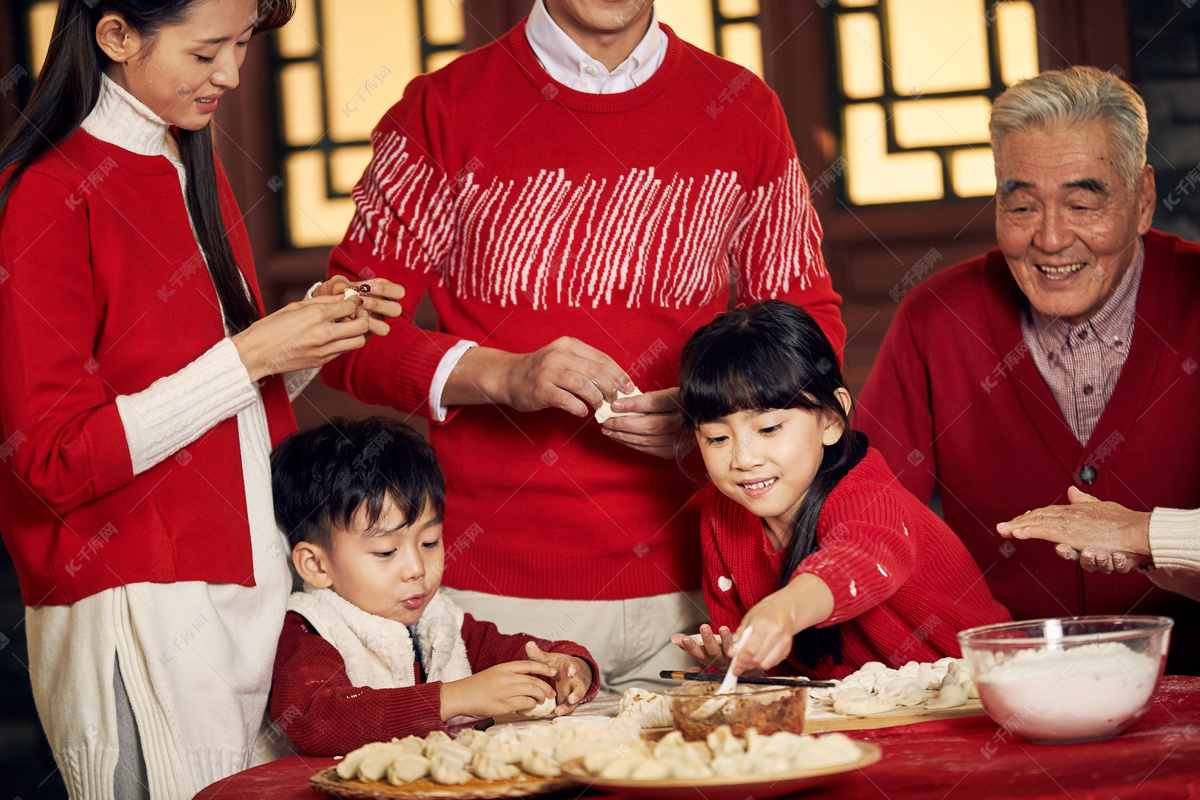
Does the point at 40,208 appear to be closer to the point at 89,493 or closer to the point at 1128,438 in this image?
the point at 89,493

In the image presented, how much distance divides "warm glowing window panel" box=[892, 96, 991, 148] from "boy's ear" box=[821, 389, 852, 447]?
85.3 inches

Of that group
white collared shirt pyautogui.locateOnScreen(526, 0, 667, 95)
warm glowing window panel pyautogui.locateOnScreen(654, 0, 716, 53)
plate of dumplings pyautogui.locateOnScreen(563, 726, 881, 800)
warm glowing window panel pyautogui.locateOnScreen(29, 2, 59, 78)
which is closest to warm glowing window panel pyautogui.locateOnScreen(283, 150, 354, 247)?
warm glowing window panel pyautogui.locateOnScreen(29, 2, 59, 78)

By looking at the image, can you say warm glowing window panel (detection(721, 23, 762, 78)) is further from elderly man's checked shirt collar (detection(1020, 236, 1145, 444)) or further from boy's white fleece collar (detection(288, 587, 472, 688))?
boy's white fleece collar (detection(288, 587, 472, 688))

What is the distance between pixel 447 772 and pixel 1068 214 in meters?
1.51

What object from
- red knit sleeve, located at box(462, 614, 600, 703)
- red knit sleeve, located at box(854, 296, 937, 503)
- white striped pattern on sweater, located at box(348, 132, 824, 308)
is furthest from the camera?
red knit sleeve, located at box(854, 296, 937, 503)

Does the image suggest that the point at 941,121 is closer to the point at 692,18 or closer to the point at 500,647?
the point at 692,18

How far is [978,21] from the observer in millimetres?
3625

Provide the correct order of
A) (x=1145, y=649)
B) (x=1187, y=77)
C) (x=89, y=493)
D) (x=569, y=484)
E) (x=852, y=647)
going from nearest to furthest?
(x=1145, y=649) → (x=89, y=493) → (x=852, y=647) → (x=569, y=484) → (x=1187, y=77)

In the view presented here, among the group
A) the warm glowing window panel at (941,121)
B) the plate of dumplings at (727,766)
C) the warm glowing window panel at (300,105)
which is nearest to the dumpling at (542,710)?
the plate of dumplings at (727,766)

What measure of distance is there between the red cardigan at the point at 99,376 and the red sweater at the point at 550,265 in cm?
37

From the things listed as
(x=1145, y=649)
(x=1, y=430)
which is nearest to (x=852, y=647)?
(x=1145, y=649)

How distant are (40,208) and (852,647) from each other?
1.25m

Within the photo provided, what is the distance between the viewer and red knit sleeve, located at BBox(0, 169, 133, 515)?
136 centimetres

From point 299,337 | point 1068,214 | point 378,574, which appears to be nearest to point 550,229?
point 299,337
